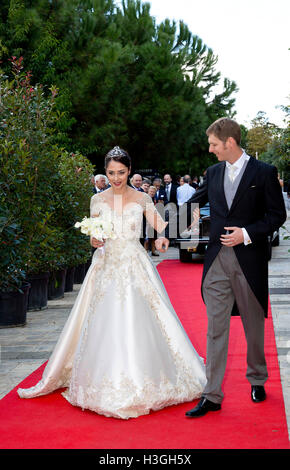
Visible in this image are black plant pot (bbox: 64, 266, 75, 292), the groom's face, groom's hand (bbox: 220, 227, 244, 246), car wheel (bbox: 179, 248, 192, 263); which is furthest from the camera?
car wheel (bbox: 179, 248, 192, 263)

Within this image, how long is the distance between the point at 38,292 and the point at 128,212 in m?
4.86

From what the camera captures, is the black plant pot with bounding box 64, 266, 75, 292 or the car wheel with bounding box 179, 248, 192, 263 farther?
the car wheel with bounding box 179, 248, 192, 263

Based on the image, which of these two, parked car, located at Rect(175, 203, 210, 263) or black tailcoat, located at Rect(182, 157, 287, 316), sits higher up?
black tailcoat, located at Rect(182, 157, 287, 316)

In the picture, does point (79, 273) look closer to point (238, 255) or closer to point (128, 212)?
point (128, 212)

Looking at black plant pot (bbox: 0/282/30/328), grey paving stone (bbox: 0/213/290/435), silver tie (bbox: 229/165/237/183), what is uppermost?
silver tie (bbox: 229/165/237/183)

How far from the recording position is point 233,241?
4.73 meters

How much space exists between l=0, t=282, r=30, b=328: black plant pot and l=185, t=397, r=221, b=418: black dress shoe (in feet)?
13.9

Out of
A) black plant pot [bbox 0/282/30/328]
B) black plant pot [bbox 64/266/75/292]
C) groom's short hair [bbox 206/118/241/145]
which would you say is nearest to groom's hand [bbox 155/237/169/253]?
groom's short hair [bbox 206/118/241/145]

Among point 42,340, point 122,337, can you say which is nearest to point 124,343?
point 122,337

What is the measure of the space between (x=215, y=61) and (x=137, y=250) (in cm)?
3746

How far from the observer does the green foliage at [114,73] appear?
26.2 meters

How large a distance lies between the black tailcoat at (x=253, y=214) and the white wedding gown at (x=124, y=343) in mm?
A: 664

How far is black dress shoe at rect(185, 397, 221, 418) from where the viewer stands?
4.76m

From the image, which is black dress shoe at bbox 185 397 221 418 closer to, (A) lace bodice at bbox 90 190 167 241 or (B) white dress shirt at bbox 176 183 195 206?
(A) lace bodice at bbox 90 190 167 241
